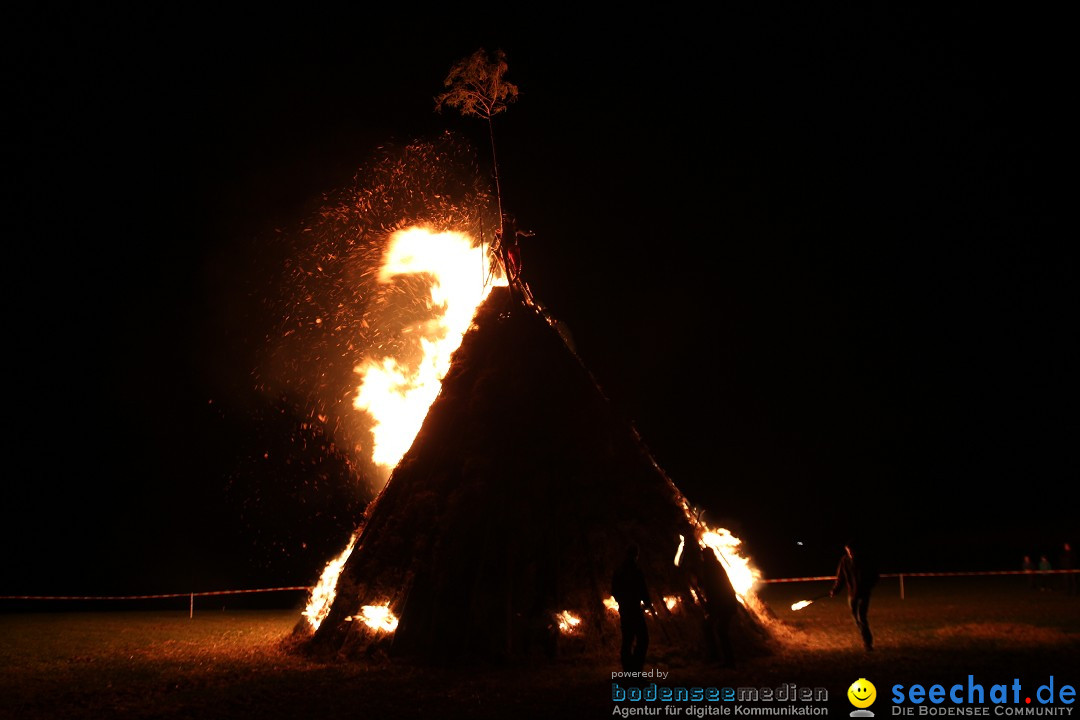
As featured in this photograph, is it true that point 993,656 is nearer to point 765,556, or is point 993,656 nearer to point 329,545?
point 765,556

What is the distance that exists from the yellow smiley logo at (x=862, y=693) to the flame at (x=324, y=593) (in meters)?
7.51

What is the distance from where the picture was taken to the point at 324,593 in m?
13.1

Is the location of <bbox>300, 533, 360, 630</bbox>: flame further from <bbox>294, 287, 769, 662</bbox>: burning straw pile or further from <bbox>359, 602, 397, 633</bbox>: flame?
<bbox>359, 602, 397, 633</bbox>: flame

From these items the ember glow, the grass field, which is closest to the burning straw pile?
the ember glow

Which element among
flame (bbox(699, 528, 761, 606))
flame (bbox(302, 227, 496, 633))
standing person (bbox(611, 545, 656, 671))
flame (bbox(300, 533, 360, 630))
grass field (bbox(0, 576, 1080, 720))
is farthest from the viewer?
flame (bbox(302, 227, 496, 633))

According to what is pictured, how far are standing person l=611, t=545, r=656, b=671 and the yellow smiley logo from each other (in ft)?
7.68

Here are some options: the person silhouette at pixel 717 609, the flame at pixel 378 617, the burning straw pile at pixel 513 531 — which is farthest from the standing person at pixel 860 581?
the flame at pixel 378 617

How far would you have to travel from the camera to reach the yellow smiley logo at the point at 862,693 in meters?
8.35

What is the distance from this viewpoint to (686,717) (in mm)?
8117

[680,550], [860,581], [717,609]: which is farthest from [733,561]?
[717,609]

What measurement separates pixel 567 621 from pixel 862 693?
155 inches

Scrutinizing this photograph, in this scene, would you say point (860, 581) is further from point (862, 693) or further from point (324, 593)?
point (324, 593)

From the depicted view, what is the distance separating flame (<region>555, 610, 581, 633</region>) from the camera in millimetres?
10992

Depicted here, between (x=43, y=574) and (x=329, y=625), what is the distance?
27.6 metres
